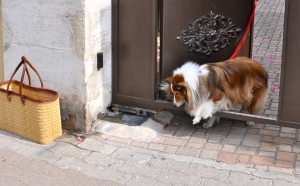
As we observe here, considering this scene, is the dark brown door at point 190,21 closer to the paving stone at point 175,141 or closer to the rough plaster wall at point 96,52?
the rough plaster wall at point 96,52

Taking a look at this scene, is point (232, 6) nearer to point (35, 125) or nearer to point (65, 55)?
point (65, 55)

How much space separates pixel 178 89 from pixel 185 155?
72 centimetres

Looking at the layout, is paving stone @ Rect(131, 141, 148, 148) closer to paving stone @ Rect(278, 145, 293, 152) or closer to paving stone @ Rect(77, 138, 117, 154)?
paving stone @ Rect(77, 138, 117, 154)

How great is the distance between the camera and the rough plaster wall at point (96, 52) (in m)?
5.59

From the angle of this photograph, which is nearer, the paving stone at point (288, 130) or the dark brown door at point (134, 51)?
the paving stone at point (288, 130)

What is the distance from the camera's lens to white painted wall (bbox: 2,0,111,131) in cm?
555

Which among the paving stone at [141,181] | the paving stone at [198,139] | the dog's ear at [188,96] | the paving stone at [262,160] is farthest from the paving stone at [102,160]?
the paving stone at [262,160]

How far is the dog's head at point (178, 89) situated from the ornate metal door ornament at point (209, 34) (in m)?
0.71

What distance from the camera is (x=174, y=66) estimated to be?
6168 mm

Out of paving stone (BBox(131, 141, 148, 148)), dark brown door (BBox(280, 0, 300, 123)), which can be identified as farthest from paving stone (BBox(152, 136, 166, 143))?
dark brown door (BBox(280, 0, 300, 123))

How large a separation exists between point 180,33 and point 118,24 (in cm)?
72

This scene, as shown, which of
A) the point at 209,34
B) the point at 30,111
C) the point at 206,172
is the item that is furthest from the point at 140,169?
the point at 209,34

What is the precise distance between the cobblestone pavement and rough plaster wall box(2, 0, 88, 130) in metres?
0.47

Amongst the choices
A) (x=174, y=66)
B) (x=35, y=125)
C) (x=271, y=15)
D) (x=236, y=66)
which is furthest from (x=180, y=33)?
(x=271, y=15)
